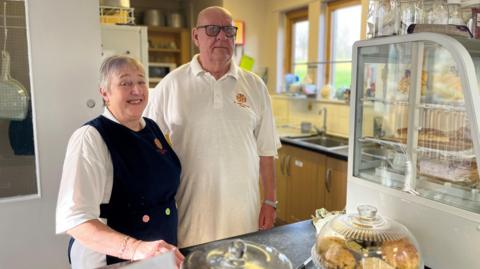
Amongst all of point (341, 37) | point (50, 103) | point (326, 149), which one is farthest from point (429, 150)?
point (341, 37)

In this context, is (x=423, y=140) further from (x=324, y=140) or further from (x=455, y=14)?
(x=324, y=140)

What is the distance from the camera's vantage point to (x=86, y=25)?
228 centimetres

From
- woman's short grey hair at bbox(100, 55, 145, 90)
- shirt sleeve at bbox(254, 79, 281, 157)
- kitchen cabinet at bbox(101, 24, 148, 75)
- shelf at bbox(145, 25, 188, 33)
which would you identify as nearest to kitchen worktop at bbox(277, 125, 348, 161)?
shirt sleeve at bbox(254, 79, 281, 157)

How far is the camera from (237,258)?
2.43ft

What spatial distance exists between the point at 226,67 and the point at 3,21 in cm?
129

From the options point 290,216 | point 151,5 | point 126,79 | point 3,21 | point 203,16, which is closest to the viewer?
point 126,79

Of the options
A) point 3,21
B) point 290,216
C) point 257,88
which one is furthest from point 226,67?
point 290,216

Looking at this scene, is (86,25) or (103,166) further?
(86,25)

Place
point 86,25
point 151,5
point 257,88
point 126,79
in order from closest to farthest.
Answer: point 126,79 → point 257,88 → point 86,25 → point 151,5

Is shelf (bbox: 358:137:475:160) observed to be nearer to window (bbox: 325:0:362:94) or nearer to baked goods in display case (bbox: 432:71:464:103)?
baked goods in display case (bbox: 432:71:464:103)

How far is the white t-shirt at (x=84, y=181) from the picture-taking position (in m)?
1.13

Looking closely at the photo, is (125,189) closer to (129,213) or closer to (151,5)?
(129,213)

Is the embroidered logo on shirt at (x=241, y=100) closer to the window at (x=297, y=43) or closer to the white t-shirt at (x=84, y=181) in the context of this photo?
the white t-shirt at (x=84, y=181)

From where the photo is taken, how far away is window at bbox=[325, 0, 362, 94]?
3.58m
